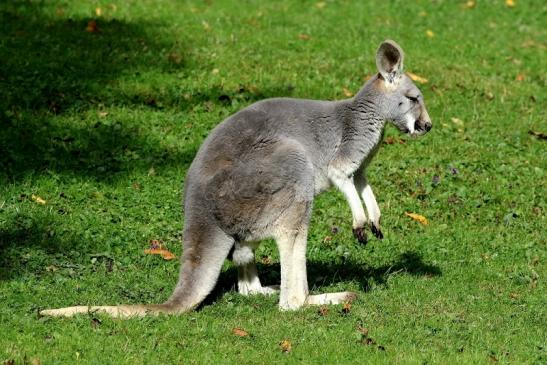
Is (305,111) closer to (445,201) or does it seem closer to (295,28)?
(445,201)

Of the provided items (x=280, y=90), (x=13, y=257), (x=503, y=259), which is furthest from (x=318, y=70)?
(x=13, y=257)

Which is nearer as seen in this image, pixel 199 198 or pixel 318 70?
pixel 199 198

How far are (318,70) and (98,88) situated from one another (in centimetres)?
286

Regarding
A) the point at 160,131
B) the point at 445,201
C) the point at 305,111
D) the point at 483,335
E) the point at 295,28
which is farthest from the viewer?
the point at 295,28

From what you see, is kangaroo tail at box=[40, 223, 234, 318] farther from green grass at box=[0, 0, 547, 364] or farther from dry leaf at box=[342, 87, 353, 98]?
dry leaf at box=[342, 87, 353, 98]

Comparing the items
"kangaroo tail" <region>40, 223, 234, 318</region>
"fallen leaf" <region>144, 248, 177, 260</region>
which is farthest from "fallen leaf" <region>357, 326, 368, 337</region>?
"fallen leaf" <region>144, 248, 177, 260</region>

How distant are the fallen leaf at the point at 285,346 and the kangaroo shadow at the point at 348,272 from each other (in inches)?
57.1

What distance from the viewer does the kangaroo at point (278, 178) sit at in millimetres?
6891

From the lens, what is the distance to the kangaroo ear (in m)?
7.45

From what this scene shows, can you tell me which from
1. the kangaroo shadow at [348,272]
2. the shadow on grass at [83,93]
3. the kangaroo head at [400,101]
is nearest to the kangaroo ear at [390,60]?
the kangaroo head at [400,101]

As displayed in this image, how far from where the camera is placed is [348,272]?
8.42 meters

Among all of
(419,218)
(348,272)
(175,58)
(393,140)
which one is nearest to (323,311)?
(348,272)

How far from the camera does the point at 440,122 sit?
38.2 feet

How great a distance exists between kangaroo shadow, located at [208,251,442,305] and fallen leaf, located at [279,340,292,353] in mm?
Result: 1450
